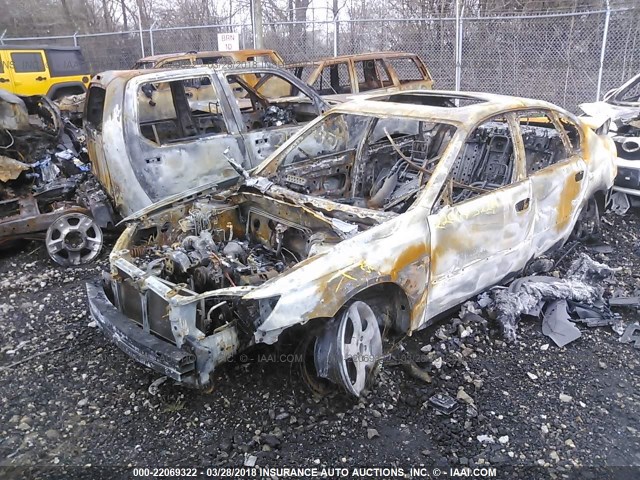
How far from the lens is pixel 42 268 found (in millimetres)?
5625

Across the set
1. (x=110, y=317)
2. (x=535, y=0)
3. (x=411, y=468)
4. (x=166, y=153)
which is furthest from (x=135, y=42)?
(x=411, y=468)

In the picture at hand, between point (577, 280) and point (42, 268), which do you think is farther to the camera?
point (42, 268)

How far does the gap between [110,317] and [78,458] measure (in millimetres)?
805

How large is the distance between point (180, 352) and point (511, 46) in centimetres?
1112

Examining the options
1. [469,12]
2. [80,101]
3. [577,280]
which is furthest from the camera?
[469,12]

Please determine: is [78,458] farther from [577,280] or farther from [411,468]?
[577,280]

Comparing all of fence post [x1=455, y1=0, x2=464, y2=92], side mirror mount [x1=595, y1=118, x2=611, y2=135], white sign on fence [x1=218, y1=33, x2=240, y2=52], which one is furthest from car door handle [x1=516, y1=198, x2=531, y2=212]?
white sign on fence [x1=218, y1=33, x2=240, y2=52]

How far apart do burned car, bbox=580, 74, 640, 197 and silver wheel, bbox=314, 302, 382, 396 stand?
3742mm

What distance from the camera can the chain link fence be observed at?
10664mm

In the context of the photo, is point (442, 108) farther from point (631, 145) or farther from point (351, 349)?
point (631, 145)

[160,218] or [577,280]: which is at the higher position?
[160,218]

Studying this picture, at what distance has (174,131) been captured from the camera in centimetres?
660

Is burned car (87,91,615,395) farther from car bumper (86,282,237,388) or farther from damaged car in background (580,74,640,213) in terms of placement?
damaged car in background (580,74,640,213)

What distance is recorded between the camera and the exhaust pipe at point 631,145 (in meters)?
6.19
